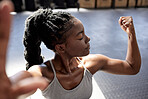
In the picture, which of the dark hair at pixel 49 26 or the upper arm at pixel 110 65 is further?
the upper arm at pixel 110 65

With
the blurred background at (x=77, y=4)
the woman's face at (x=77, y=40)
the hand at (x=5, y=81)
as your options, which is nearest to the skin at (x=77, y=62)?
the woman's face at (x=77, y=40)

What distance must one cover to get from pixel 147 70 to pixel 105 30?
1.63 meters

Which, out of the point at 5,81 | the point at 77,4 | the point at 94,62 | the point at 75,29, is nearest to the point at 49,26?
the point at 75,29

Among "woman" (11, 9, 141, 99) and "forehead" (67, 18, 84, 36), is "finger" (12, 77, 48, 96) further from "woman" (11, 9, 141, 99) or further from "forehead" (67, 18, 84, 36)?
"forehead" (67, 18, 84, 36)

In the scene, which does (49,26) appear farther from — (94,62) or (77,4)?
(77,4)

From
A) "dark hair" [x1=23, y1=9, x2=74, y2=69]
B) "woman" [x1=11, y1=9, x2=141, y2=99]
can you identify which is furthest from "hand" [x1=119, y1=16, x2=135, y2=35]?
"dark hair" [x1=23, y1=9, x2=74, y2=69]

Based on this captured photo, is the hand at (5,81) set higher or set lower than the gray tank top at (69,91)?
higher

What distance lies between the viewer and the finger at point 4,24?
0.22 meters

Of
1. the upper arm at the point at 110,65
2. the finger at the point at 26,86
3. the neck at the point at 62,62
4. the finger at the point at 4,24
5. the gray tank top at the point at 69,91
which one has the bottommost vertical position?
the gray tank top at the point at 69,91

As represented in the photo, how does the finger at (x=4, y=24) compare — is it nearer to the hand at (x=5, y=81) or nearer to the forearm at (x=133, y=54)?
the hand at (x=5, y=81)

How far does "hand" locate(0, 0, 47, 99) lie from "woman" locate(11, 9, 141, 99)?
39 cm

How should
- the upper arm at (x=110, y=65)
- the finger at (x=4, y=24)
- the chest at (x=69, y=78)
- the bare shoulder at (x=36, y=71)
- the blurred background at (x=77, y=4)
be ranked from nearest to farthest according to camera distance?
the finger at (x=4, y=24)
the bare shoulder at (x=36, y=71)
the chest at (x=69, y=78)
the upper arm at (x=110, y=65)
the blurred background at (x=77, y=4)

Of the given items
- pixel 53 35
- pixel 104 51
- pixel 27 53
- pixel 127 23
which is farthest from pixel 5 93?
pixel 104 51

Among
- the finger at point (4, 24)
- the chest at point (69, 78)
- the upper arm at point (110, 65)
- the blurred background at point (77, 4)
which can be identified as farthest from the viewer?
the blurred background at point (77, 4)
